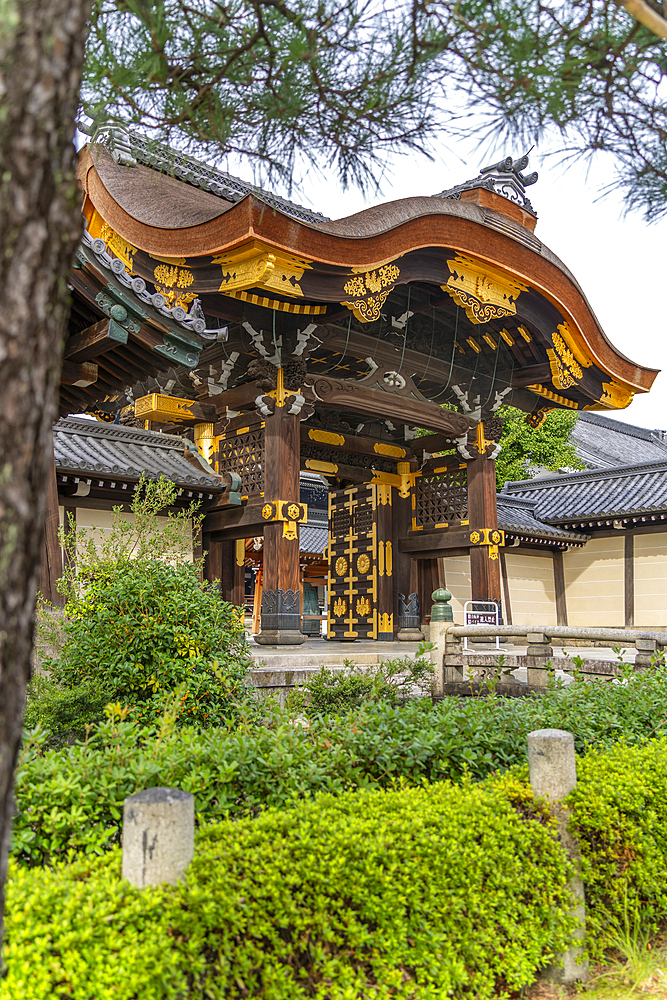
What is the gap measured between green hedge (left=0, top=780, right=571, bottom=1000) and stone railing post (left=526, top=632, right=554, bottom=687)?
363 cm

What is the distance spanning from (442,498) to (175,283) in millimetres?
6408

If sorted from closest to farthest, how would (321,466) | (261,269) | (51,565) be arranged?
1. (51,565)
2. (261,269)
3. (321,466)

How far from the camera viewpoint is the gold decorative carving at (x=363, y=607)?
13.5 metres

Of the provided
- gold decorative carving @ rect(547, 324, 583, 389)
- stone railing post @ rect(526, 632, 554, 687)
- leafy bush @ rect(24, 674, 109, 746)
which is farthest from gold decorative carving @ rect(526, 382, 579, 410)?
leafy bush @ rect(24, 674, 109, 746)

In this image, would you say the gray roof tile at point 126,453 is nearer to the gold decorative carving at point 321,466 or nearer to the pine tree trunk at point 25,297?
the gold decorative carving at point 321,466

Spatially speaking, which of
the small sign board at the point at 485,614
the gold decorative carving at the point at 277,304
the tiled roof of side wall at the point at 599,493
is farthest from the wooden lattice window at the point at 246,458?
the tiled roof of side wall at the point at 599,493

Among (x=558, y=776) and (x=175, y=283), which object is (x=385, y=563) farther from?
(x=558, y=776)

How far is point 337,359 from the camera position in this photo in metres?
11.3

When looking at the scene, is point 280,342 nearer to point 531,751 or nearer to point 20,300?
point 531,751

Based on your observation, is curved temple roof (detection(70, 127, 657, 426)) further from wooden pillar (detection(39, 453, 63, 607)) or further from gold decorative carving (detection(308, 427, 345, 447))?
wooden pillar (detection(39, 453, 63, 607))

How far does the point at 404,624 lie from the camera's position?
43.5ft

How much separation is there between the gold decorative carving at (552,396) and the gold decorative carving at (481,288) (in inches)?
89.1

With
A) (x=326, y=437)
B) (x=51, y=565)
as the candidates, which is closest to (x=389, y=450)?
(x=326, y=437)

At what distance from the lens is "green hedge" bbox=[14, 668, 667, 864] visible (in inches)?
113
